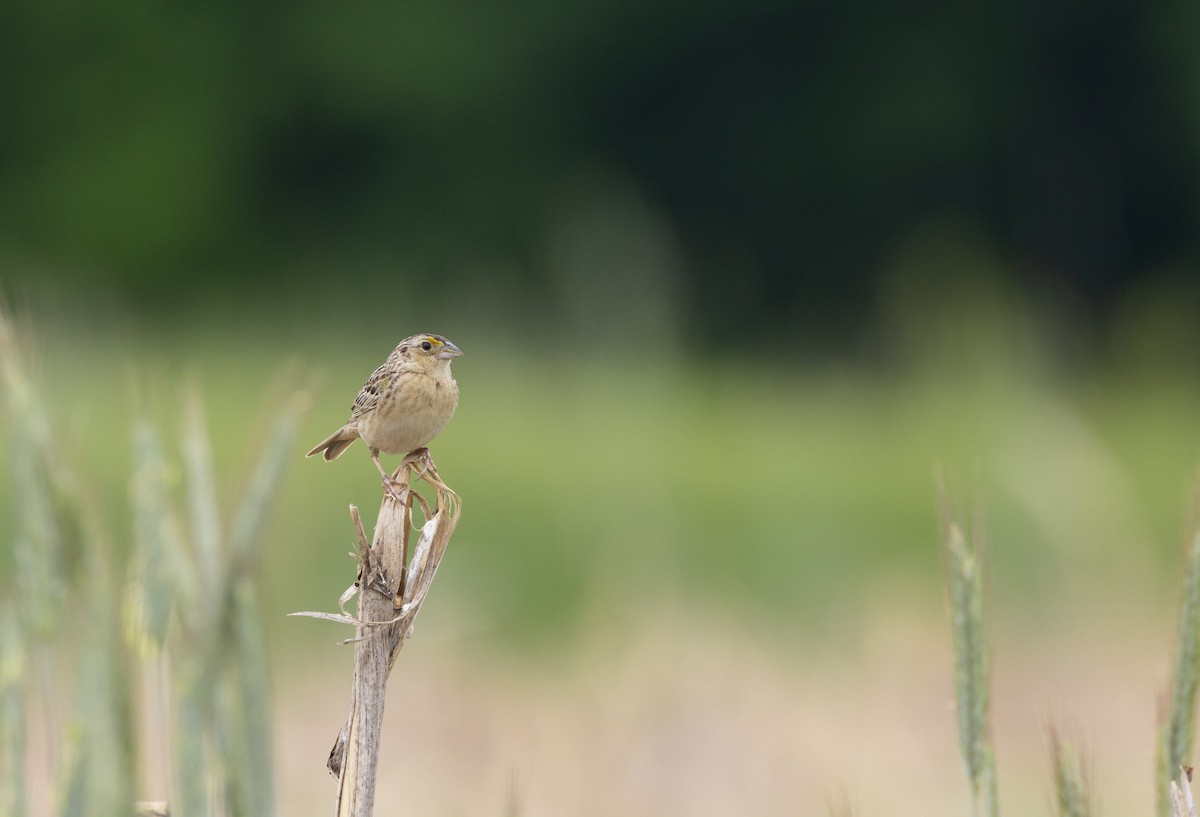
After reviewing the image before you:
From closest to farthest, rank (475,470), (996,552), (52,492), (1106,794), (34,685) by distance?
(52,492)
(34,685)
(1106,794)
(996,552)
(475,470)

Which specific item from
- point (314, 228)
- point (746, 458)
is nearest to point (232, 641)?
point (746, 458)

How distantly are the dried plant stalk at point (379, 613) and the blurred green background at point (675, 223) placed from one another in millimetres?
7876

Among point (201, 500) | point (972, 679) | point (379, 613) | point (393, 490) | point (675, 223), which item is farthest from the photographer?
point (675, 223)

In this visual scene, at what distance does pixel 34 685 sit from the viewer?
153 cm

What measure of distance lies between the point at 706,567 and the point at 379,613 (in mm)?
7531

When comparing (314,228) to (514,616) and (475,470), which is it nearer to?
(475,470)

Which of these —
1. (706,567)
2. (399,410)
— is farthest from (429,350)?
(706,567)

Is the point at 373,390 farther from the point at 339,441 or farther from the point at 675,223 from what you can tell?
the point at 675,223

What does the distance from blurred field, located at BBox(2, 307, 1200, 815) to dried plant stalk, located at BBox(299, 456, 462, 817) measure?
168 millimetres

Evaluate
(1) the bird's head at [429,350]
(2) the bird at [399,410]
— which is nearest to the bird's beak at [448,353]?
(1) the bird's head at [429,350]

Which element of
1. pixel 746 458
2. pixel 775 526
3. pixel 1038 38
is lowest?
pixel 775 526

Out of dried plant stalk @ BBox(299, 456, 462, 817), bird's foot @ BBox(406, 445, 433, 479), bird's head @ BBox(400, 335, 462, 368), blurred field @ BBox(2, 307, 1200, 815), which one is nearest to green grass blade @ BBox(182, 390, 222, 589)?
blurred field @ BBox(2, 307, 1200, 815)

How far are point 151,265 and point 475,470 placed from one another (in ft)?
37.0

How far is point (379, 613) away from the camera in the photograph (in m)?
1.66
